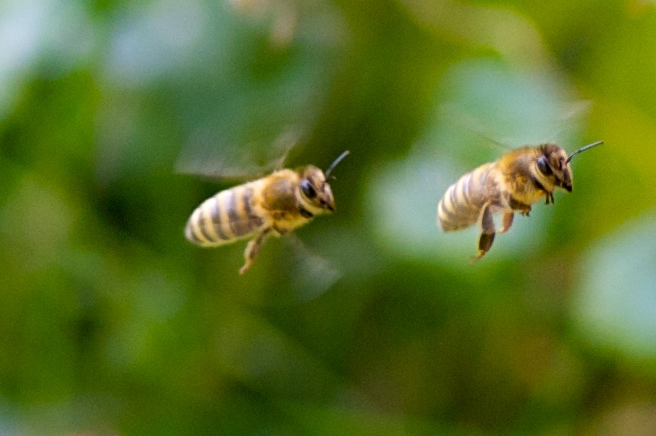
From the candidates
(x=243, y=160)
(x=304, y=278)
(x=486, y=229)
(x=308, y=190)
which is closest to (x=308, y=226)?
(x=304, y=278)

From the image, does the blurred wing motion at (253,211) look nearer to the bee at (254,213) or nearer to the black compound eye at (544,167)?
the bee at (254,213)

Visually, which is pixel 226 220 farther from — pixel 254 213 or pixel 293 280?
pixel 293 280

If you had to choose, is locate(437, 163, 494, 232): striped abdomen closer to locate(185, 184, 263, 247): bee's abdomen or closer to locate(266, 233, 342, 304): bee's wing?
locate(185, 184, 263, 247): bee's abdomen

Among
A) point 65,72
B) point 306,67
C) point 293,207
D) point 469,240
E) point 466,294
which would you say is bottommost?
point 293,207

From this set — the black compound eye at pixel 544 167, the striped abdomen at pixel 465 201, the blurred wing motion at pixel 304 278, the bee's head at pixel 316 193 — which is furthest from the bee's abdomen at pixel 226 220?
the blurred wing motion at pixel 304 278

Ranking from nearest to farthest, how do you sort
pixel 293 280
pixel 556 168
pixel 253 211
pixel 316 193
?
pixel 556 168 → pixel 316 193 → pixel 253 211 → pixel 293 280

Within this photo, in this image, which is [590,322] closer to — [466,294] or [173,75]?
[466,294]

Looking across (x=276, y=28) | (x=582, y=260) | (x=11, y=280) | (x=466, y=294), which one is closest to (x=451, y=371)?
(x=466, y=294)
